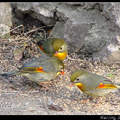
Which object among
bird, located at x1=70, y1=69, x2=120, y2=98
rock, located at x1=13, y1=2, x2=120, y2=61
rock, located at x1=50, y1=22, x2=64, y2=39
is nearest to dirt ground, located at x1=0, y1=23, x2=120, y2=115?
bird, located at x1=70, y1=69, x2=120, y2=98

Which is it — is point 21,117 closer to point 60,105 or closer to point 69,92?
point 60,105

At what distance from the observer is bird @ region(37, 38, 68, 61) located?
6727mm

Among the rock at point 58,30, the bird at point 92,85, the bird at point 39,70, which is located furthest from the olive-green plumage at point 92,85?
the rock at point 58,30

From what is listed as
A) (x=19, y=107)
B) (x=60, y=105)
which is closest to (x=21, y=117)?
(x=19, y=107)

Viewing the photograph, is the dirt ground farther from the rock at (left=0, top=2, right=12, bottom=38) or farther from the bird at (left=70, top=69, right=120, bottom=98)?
the rock at (left=0, top=2, right=12, bottom=38)

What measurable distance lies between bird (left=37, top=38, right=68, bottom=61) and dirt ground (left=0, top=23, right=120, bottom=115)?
0.32 metres

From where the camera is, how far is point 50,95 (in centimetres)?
586

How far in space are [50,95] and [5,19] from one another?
2515 mm

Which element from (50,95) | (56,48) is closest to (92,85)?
(50,95)

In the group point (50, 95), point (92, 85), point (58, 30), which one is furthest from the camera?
point (58, 30)

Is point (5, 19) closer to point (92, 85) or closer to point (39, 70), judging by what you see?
point (39, 70)

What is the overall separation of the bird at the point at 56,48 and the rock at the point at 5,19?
1.06m

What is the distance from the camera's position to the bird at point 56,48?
6.73m

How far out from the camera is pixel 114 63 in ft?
22.5
